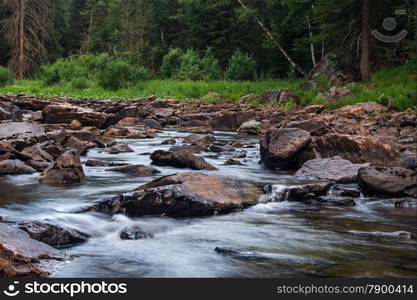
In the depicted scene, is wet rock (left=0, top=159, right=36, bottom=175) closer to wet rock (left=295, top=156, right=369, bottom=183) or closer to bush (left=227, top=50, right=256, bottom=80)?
wet rock (left=295, top=156, right=369, bottom=183)

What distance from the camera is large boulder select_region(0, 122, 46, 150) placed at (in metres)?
8.92

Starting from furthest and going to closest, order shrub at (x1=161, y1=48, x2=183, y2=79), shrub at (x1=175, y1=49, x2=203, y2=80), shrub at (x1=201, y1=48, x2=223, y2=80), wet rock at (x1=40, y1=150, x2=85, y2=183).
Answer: shrub at (x1=161, y1=48, x2=183, y2=79)
shrub at (x1=201, y1=48, x2=223, y2=80)
shrub at (x1=175, y1=49, x2=203, y2=80)
wet rock at (x1=40, y1=150, x2=85, y2=183)

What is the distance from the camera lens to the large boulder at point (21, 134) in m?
8.92

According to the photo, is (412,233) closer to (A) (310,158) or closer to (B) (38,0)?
(A) (310,158)

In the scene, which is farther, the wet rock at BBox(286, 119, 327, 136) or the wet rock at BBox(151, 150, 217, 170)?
the wet rock at BBox(286, 119, 327, 136)

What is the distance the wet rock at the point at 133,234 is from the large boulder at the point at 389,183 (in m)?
3.04

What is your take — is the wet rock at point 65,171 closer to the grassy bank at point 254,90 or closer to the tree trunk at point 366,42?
the grassy bank at point 254,90

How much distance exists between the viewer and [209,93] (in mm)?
25891

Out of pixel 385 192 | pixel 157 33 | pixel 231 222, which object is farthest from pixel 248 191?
pixel 157 33

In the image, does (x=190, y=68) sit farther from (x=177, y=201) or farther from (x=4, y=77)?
(x=177, y=201)

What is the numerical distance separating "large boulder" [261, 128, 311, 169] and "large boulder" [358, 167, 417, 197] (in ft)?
6.84

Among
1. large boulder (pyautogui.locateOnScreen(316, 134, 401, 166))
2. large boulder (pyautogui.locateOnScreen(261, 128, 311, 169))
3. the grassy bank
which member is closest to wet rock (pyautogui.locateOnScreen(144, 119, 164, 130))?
the grassy bank

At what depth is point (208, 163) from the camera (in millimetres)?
8578

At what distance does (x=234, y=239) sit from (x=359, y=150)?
441cm
